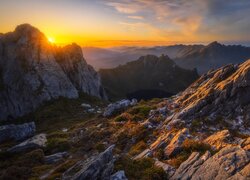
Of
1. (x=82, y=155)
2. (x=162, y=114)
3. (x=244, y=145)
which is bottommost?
(x=82, y=155)

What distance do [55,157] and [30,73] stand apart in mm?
55113

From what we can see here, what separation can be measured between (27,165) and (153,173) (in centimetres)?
1494

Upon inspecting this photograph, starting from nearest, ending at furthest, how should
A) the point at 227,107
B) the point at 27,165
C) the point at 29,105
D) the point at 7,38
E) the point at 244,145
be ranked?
the point at 244,145 → the point at 27,165 → the point at 227,107 → the point at 29,105 → the point at 7,38

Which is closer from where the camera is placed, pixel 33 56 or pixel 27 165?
pixel 27 165

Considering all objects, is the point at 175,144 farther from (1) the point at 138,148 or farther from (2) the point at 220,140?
(1) the point at 138,148

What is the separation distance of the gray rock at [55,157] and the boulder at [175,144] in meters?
12.3

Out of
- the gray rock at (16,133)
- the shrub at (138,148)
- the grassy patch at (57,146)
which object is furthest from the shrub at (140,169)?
the gray rock at (16,133)

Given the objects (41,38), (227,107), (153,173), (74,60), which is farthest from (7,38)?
(153,173)

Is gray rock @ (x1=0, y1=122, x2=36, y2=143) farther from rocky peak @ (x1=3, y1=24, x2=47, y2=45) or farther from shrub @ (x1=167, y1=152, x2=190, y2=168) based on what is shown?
rocky peak @ (x1=3, y1=24, x2=47, y2=45)

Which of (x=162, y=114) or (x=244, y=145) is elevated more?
(x=244, y=145)

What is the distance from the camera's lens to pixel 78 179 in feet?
55.5

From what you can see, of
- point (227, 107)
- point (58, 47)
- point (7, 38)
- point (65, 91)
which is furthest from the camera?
point (58, 47)

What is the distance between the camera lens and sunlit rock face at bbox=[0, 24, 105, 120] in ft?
246

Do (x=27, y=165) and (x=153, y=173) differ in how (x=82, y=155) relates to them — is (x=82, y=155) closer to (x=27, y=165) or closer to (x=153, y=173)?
(x=27, y=165)
